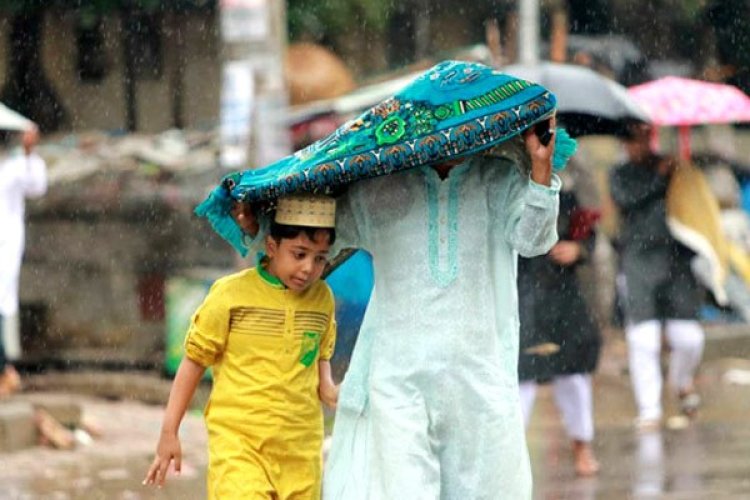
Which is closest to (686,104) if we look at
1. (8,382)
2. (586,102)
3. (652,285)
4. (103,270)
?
(652,285)

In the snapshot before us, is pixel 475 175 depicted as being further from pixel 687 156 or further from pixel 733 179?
pixel 733 179

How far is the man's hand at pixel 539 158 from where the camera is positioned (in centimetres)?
507

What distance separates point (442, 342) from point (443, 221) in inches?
12.7

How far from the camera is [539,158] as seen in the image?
508cm

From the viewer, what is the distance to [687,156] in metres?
12.7

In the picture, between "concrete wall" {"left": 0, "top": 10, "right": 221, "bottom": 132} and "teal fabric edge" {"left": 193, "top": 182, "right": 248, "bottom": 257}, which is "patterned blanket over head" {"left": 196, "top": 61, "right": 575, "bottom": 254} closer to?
"teal fabric edge" {"left": 193, "top": 182, "right": 248, "bottom": 257}

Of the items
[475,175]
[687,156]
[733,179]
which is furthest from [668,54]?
[475,175]

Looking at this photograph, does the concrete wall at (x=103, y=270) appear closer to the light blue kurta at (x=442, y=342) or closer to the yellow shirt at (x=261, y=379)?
the yellow shirt at (x=261, y=379)

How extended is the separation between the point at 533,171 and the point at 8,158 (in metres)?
8.20

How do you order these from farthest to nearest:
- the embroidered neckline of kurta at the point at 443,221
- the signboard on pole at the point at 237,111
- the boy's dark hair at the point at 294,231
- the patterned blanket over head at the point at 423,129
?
the signboard on pole at the point at 237,111
the boy's dark hair at the point at 294,231
the embroidered neckline of kurta at the point at 443,221
the patterned blanket over head at the point at 423,129

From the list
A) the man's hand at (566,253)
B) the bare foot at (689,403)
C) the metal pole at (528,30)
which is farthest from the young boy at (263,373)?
the metal pole at (528,30)

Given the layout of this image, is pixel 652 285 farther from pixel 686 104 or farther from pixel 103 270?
pixel 103 270

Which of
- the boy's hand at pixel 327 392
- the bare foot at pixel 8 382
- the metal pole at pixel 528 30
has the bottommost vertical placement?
the bare foot at pixel 8 382

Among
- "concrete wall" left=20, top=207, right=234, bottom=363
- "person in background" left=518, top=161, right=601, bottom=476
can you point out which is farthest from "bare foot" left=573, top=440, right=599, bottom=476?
"concrete wall" left=20, top=207, right=234, bottom=363
